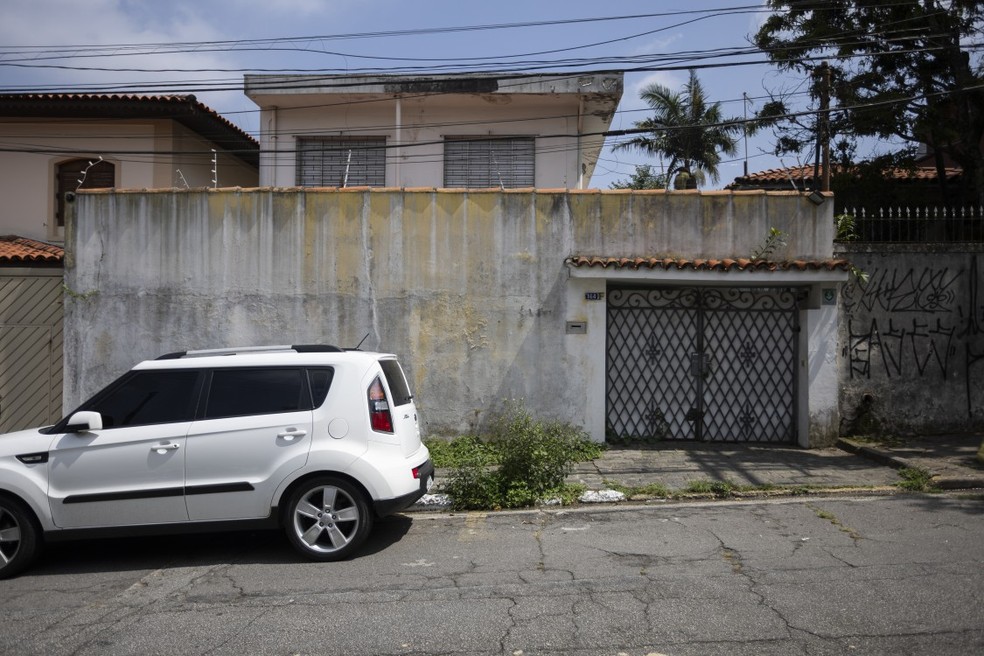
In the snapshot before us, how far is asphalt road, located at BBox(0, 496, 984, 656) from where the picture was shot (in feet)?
14.7

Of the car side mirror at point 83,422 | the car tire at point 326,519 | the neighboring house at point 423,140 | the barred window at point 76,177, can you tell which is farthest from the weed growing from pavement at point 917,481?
the barred window at point 76,177

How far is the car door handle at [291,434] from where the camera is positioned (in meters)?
6.18

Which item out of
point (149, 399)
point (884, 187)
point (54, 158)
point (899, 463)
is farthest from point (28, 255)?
point (884, 187)

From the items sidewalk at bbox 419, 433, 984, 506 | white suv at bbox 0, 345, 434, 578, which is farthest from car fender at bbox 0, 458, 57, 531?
sidewalk at bbox 419, 433, 984, 506

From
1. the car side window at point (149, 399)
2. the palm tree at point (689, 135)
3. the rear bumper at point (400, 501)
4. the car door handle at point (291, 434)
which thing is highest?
the palm tree at point (689, 135)

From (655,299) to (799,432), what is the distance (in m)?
2.78

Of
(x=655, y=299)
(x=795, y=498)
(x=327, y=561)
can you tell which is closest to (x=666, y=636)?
(x=327, y=561)

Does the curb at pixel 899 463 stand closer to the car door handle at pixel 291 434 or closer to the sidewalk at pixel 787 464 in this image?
the sidewalk at pixel 787 464

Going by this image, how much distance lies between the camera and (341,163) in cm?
1580

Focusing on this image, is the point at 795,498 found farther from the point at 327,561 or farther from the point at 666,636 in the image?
the point at 327,561

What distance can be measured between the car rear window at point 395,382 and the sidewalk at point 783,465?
5.61 feet

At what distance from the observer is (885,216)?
456 inches

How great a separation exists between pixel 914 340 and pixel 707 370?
9.93 ft

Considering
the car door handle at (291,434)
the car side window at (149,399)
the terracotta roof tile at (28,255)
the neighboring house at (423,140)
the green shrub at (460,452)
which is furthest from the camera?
the neighboring house at (423,140)
